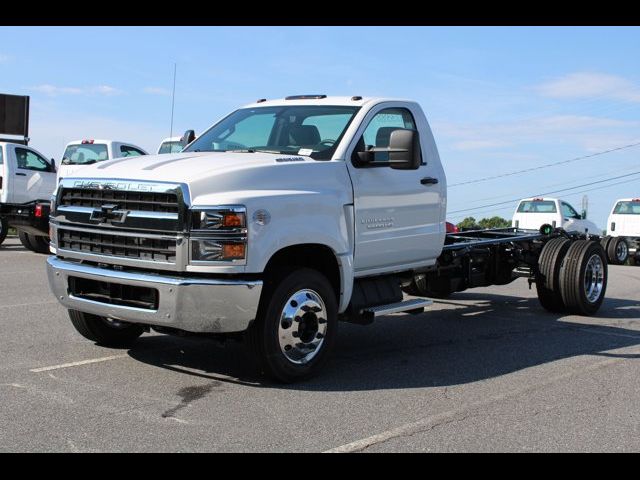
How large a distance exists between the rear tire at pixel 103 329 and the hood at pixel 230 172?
1.38 m

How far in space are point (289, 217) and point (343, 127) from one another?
134 centimetres

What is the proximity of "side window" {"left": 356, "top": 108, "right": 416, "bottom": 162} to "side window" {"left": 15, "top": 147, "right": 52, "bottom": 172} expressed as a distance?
1238 cm

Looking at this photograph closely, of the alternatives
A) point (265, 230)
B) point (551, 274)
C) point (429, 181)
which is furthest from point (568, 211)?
point (265, 230)

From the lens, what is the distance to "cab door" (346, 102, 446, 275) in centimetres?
672

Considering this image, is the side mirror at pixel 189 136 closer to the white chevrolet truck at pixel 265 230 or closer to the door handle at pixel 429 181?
the white chevrolet truck at pixel 265 230

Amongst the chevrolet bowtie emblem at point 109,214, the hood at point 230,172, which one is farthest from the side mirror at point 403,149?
the chevrolet bowtie emblem at point 109,214

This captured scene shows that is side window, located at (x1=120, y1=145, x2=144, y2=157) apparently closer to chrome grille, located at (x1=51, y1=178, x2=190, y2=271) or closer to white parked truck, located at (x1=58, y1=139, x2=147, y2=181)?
white parked truck, located at (x1=58, y1=139, x2=147, y2=181)

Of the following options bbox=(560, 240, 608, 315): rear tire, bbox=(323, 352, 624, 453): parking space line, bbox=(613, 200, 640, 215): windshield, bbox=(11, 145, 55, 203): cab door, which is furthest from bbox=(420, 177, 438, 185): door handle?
bbox=(613, 200, 640, 215): windshield

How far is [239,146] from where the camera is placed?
280 inches

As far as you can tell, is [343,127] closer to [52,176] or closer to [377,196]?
[377,196]

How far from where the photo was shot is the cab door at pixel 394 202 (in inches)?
265

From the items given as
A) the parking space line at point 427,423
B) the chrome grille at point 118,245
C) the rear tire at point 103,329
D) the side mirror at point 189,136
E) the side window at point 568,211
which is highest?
the side mirror at point 189,136

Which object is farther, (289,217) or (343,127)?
(343,127)
